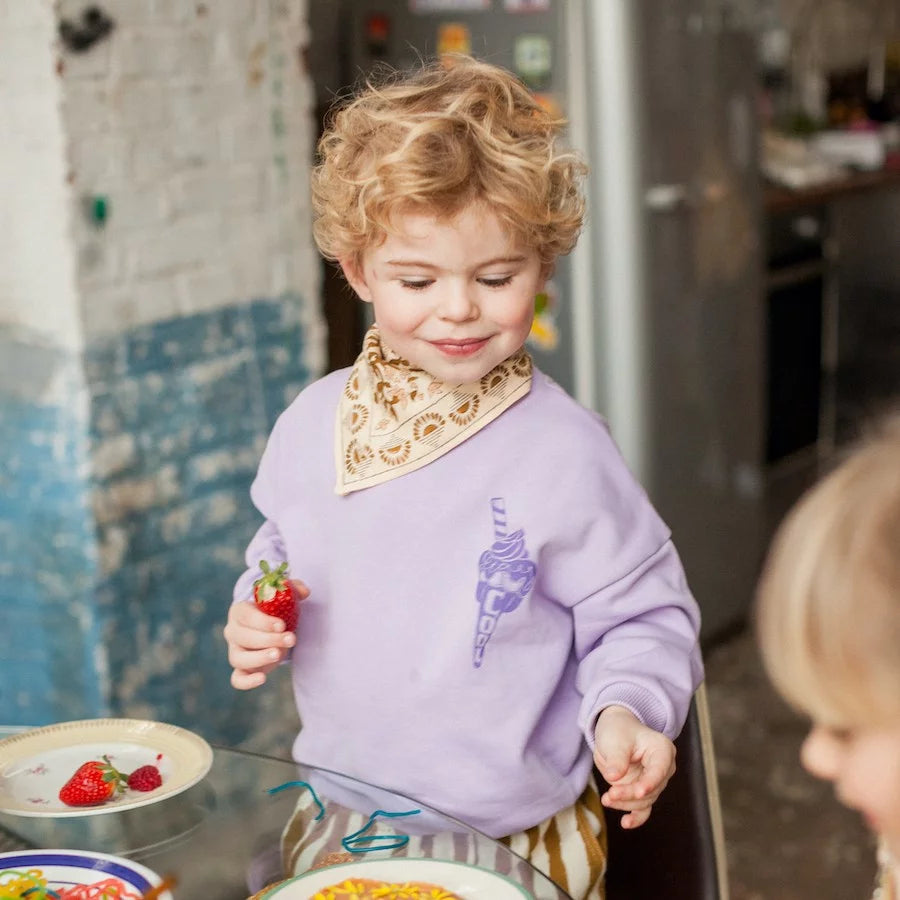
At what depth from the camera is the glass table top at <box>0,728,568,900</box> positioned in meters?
1.23

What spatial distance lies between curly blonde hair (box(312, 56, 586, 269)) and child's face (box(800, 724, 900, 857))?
63 cm

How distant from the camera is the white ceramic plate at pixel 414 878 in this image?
3.60 feet

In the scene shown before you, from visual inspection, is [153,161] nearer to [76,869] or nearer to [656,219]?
[656,219]

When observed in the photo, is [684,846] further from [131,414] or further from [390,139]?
[131,414]

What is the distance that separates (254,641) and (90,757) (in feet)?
0.73

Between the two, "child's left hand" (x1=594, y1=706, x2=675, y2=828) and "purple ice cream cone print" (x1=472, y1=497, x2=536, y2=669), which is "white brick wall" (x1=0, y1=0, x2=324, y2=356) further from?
"child's left hand" (x1=594, y1=706, x2=675, y2=828)

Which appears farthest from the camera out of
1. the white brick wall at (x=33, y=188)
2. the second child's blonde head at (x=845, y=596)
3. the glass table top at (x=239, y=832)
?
the white brick wall at (x=33, y=188)

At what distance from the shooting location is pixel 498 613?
52.9 inches

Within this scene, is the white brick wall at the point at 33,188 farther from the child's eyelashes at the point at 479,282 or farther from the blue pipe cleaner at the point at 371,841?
the blue pipe cleaner at the point at 371,841

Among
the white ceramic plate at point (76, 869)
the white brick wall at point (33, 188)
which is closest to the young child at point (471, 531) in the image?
the white ceramic plate at point (76, 869)

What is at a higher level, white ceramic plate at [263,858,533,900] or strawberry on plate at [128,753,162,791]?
white ceramic plate at [263,858,533,900]

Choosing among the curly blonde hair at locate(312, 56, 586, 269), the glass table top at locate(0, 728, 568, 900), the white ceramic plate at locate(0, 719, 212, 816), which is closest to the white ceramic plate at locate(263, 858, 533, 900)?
the glass table top at locate(0, 728, 568, 900)

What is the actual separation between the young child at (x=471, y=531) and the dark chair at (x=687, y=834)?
60 mm

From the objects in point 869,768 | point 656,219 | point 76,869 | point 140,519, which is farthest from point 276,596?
point 656,219
